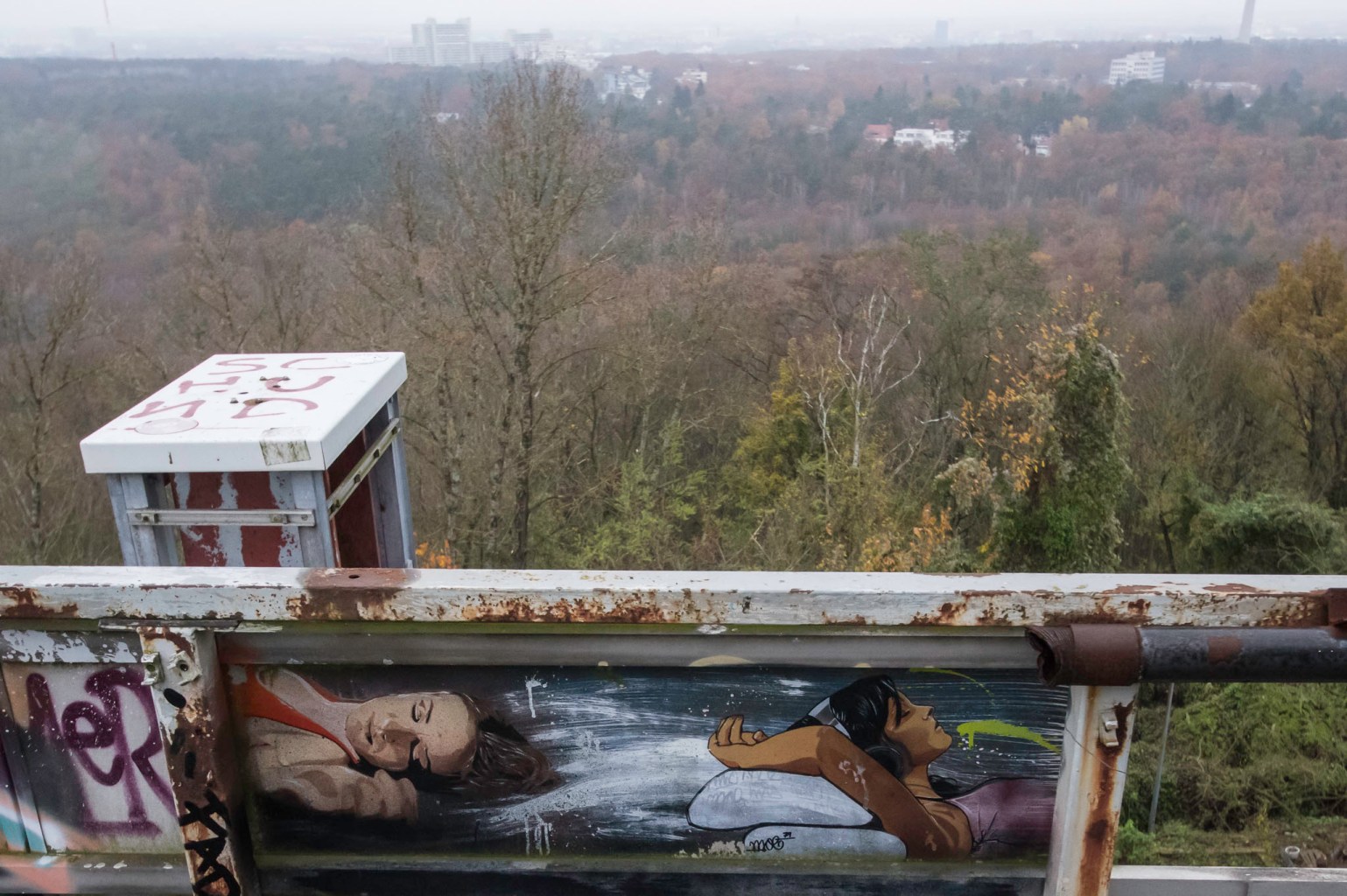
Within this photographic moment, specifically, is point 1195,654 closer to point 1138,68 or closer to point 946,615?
point 946,615

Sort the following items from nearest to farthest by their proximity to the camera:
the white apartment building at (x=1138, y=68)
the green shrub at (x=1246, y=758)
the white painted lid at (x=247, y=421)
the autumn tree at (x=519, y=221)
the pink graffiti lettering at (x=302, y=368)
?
the white painted lid at (x=247, y=421)
the pink graffiti lettering at (x=302, y=368)
the green shrub at (x=1246, y=758)
the autumn tree at (x=519, y=221)
the white apartment building at (x=1138, y=68)

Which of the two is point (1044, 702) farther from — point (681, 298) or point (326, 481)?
point (681, 298)

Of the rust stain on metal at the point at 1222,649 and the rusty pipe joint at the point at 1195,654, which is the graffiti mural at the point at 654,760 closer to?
the rusty pipe joint at the point at 1195,654

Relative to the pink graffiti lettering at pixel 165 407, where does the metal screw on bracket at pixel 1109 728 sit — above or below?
below

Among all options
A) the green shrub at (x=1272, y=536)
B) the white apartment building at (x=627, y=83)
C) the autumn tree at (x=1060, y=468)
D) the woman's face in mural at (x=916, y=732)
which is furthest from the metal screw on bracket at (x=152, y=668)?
the white apartment building at (x=627, y=83)

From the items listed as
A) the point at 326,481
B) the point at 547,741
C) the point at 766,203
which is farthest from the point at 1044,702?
the point at 766,203

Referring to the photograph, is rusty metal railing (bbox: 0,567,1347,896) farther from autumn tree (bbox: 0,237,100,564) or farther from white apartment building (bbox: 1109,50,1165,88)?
white apartment building (bbox: 1109,50,1165,88)
